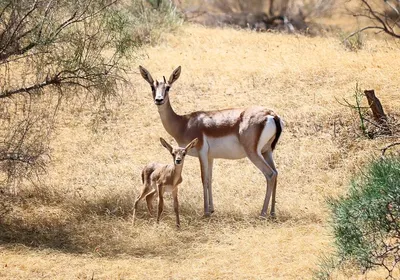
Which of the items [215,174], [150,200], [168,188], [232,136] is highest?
[232,136]

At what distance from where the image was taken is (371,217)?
25.5 feet

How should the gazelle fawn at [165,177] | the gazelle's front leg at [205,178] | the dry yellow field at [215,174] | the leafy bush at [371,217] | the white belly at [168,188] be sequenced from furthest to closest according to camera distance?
the gazelle's front leg at [205,178]
the white belly at [168,188]
the gazelle fawn at [165,177]
the dry yellow field at [215,174]
the leafy bush at [371,217]

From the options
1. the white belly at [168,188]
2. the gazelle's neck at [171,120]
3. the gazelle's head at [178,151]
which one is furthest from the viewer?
the gazelle's neck at [171,120]

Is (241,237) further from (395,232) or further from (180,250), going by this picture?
(395,232)

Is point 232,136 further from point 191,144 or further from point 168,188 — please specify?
point 168,188

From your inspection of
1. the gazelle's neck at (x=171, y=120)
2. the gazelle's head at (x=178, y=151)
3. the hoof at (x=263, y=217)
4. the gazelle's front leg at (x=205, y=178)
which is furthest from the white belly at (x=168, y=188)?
the hoof at (x=263, y=217)

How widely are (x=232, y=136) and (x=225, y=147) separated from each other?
0.58ft

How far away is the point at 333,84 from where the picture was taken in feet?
55.3

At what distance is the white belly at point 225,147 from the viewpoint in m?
12.1

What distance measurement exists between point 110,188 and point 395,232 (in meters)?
6.06

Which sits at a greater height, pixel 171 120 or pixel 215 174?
pixel 171 120

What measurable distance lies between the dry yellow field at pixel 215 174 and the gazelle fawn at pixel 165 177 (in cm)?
37

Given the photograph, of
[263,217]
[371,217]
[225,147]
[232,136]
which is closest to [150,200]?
[225,147]

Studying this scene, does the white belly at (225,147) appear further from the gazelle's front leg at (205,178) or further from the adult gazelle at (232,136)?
the gazelle's front leg at (205,178)
